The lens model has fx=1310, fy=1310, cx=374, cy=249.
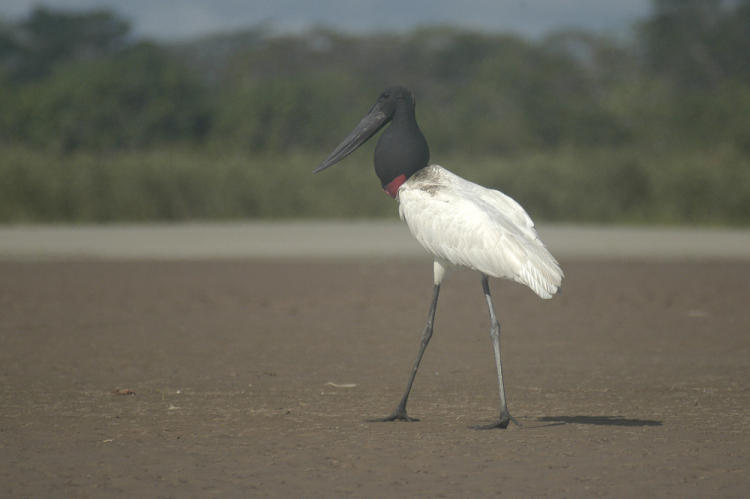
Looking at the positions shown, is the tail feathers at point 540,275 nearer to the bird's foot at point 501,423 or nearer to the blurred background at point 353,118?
the bird's foot at point 501,423

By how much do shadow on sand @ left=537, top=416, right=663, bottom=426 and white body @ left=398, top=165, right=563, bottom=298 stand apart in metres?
0.91

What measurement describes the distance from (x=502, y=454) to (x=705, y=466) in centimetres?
80

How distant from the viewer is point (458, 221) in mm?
5605

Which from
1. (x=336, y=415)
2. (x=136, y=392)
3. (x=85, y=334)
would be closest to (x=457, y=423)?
(x=336, y=415)

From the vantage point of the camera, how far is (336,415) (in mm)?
6312

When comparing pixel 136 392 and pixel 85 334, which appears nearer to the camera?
pixel 136 392

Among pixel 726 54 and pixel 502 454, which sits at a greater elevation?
pixel 726 54

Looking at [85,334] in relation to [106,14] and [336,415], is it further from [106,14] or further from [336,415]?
[106,14]

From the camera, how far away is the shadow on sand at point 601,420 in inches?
240

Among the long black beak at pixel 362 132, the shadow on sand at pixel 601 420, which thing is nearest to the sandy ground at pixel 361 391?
the shadow on sand at pixel 601 420

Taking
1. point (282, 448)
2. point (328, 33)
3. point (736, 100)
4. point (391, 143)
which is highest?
point (328, 33)

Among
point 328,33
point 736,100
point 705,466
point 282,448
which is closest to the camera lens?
point 705,466

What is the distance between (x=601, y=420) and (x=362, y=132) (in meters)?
1.77

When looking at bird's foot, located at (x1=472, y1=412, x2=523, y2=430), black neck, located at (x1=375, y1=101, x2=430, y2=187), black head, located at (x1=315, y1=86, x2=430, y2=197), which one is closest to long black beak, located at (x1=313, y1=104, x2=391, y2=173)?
black head, located at (x1=315, y1=86, x2=430, y2=197)
